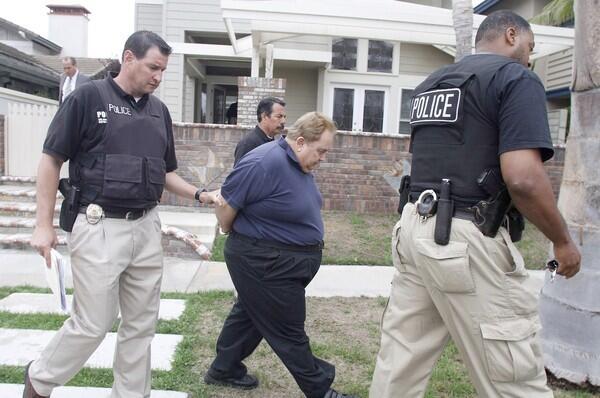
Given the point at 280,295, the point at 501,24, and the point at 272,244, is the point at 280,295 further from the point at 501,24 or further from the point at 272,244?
the point at 501,24

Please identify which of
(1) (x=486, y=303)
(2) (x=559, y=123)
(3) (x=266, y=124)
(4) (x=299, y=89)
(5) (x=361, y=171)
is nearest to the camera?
(1) (x=486, y=303)

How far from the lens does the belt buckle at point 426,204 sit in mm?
2393

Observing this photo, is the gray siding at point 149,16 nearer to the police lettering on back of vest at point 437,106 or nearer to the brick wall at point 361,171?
the brick wall at point 361,171

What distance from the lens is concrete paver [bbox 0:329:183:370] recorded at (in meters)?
3.67

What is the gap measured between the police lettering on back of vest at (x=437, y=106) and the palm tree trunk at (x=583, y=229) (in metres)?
1.44

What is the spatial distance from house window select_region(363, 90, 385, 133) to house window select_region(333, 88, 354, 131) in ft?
1.27

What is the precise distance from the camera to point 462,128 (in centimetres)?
233

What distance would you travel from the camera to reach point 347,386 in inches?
139

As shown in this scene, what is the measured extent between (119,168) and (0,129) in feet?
24.6

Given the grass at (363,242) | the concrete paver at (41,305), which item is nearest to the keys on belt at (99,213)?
the concrete paver at (41,305)

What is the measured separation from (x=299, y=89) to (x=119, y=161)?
12398mm

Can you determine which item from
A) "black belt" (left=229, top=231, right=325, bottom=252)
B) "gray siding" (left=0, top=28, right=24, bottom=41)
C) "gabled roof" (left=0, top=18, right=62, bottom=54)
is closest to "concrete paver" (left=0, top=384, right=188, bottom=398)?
"black belt" (left=229, top=231, right=325, bottom=252)

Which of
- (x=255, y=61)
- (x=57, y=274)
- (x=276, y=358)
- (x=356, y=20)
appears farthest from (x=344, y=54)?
(x=57, y=274)

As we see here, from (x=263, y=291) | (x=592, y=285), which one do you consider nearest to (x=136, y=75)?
(x=263, y=291)
